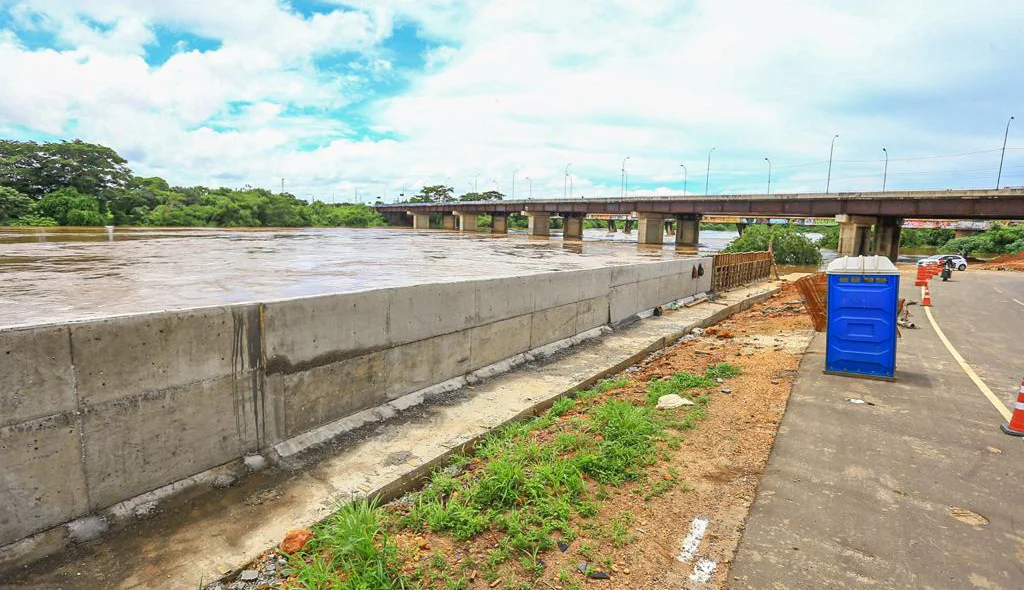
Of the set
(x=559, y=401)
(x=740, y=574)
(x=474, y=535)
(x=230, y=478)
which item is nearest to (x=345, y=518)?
(x=474, y=535)

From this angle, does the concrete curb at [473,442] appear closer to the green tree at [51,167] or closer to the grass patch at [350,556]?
the grass patch at [350,556]

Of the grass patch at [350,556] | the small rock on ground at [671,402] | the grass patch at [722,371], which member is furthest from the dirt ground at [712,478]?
the grass patch at [350,556]

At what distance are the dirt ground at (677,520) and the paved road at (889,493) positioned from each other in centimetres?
17

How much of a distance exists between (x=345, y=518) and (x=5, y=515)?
2.13 m

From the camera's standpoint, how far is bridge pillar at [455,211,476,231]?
103 metres

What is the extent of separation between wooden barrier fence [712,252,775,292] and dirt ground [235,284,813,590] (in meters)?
11.9

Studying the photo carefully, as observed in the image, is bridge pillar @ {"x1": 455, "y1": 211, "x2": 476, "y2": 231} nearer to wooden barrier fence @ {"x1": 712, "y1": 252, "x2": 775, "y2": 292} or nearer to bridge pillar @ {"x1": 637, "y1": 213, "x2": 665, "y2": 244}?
bridge pillar @ {"x1": 637, "y1": 213, "x2": 665, "y2": 244}

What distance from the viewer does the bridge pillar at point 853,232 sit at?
48.1 metres

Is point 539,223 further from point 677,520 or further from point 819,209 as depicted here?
point 677,520

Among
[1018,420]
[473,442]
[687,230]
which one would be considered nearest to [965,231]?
[687,230]

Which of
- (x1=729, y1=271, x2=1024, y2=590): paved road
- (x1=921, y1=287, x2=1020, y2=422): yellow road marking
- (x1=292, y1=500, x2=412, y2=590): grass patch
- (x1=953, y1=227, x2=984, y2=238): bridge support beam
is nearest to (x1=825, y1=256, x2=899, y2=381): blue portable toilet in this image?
(x1=729, y1=271, x2=1024, y2=590): paved road

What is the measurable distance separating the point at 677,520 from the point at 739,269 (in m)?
18.1

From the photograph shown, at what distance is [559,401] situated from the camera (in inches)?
275

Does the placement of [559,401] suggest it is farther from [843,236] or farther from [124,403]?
[843,236]
